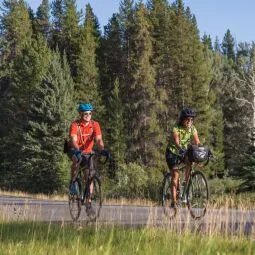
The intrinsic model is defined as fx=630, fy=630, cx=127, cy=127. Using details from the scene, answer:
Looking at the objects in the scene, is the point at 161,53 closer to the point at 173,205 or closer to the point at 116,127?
the point at 116,127

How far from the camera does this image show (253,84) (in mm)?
51125

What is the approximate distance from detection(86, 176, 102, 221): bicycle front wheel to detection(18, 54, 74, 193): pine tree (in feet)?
113

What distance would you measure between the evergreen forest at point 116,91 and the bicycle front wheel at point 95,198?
105 ft

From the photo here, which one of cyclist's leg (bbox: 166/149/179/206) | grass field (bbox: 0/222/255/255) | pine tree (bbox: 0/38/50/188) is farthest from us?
pine tree (bbox: 0/38/50/188)

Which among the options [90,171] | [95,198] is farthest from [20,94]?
[95,198]

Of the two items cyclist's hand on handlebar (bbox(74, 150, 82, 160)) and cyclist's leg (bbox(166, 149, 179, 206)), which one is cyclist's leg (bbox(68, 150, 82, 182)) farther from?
cyclist's leg (bbox(166, 149, 179, 206))

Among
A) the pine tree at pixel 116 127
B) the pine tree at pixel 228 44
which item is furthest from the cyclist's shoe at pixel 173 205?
the pine tree at pixel 228 44

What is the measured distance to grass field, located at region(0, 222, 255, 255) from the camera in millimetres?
5672

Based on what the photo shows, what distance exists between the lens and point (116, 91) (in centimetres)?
5700

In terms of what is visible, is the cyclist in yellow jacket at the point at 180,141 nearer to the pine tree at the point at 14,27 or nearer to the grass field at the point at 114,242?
the grass field at the point at 114,242

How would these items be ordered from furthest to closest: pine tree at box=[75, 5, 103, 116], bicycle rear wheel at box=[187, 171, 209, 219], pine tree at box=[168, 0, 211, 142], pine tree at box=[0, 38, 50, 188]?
1. pine tree at box=[168, 0, 211, 142]
2. pine tree at box=[75, 5, 103, 116]
3. pine tree at box=[0, 38, 50, 188]
4. bicycle rear wheel at box=[187, 171, 209, 219]

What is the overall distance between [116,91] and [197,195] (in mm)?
46665

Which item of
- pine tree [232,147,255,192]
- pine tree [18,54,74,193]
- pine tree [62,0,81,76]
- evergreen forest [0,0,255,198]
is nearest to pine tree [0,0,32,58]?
evergreen forest [0,0,255,198]

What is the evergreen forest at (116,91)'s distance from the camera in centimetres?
4662
